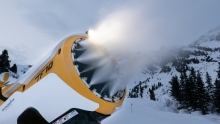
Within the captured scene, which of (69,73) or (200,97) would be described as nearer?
(69,73)

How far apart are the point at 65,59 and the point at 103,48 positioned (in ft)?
1.63

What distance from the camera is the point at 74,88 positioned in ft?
6.36

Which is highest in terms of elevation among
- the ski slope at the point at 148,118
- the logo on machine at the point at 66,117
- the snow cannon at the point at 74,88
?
the snow cannon at the point at 74,88

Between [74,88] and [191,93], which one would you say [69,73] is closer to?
[74,88]

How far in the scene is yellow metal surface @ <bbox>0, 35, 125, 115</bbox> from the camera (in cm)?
192

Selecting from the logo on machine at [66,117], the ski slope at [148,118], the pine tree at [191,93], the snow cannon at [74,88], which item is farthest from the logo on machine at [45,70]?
the pine tree at [191,93]

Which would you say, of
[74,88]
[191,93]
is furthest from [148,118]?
[191,93]

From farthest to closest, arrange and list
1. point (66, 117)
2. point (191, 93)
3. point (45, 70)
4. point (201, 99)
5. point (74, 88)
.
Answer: point (191, 93) → point (201, 99) → point (45, 70) → point (66, 117) → point (74, 88)

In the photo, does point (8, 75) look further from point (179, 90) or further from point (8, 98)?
point (179, 90)

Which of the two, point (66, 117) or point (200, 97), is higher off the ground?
point (66, 117)

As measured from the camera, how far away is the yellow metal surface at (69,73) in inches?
75.7

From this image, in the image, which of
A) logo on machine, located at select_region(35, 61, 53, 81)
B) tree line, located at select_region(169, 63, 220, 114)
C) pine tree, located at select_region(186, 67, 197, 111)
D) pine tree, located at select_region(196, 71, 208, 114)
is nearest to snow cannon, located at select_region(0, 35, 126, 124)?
logo on machine, located at select_region(35, 61, 53, 81)

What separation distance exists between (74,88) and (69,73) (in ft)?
0.57

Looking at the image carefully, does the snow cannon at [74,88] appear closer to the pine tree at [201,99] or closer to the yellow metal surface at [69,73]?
the yellow metal surface at [69,73]
